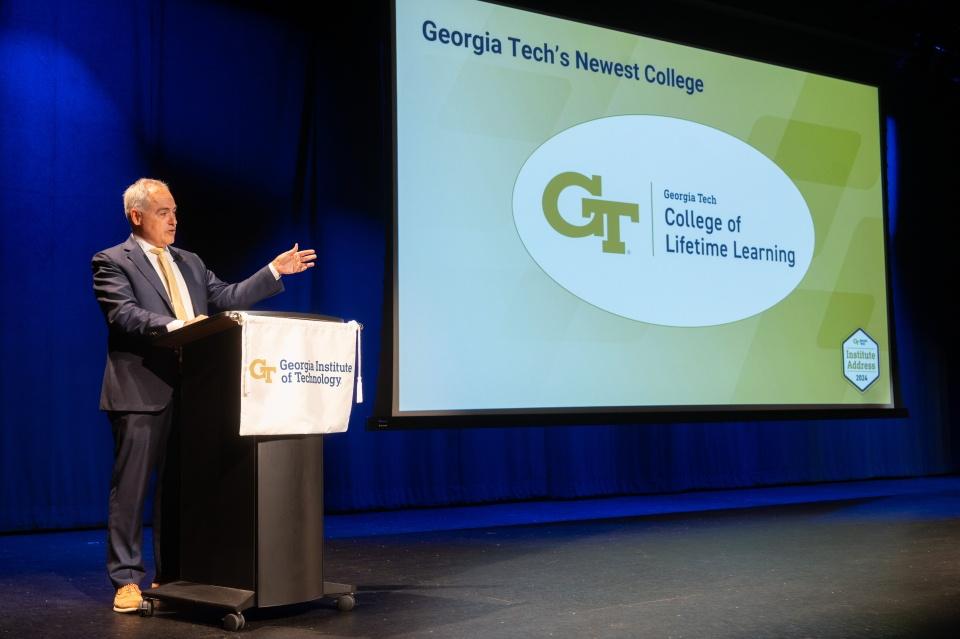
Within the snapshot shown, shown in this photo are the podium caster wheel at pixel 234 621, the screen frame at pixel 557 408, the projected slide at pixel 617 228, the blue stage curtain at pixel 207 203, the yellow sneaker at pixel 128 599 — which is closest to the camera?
the podium caster wheel at pixel 234 621

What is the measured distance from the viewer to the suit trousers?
2.41 meters

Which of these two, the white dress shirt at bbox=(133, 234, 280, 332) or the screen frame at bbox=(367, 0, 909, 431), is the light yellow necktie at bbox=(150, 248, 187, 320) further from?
the screen frame at bbox=(367, 0, 909, 431)

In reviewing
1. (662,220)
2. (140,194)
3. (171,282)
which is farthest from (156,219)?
(662,220)

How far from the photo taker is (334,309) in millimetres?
5047

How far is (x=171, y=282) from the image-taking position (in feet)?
8.52

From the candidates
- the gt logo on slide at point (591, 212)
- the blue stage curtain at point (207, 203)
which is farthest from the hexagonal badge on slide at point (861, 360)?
the gt logo on slide at point (591, 212)

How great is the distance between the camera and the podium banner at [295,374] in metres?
2.15

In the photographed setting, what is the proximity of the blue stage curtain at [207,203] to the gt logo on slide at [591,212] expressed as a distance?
800mm

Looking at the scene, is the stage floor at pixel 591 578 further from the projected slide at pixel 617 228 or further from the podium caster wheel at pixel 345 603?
the projected slide at pixel 617 228

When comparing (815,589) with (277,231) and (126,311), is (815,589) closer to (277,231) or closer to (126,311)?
(126,311)

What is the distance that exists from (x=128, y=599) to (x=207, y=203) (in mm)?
2738

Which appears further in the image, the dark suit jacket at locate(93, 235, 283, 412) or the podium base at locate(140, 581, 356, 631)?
the dark suit jacket at locate(93, 235, 283, 412)

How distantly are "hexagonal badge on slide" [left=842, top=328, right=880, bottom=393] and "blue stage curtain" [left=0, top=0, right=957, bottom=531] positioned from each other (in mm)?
1314

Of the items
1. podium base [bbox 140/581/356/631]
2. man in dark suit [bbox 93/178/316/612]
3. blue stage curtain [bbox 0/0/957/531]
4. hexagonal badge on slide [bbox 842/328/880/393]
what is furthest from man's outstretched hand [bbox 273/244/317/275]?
hexagonal badge on slide [bbox 842/328/880/393]
